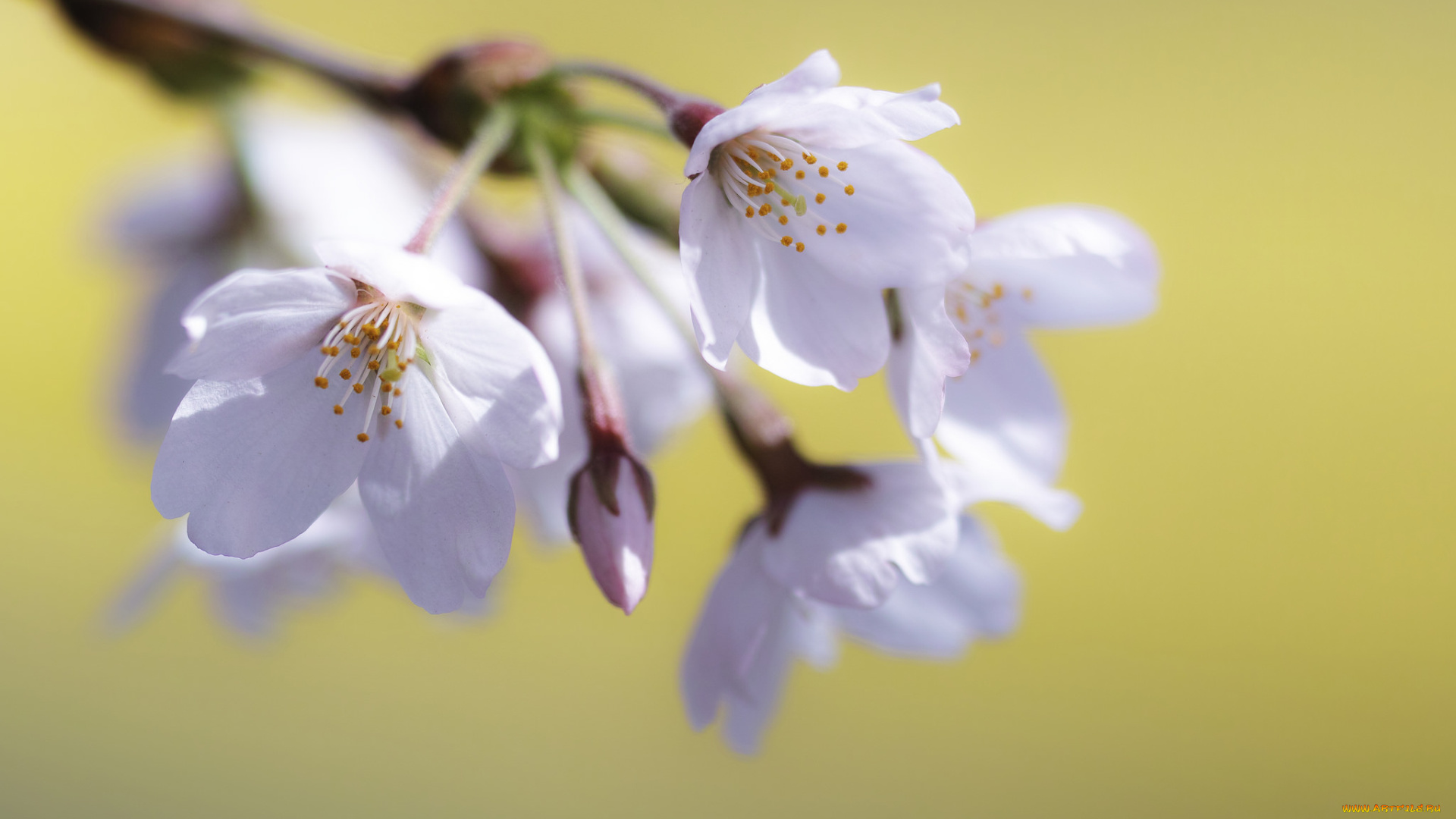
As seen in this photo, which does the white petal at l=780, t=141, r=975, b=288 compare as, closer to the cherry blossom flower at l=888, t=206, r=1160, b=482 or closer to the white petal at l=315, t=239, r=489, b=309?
the cherry blossom flower at l=888, t=206, r=1160, b=482

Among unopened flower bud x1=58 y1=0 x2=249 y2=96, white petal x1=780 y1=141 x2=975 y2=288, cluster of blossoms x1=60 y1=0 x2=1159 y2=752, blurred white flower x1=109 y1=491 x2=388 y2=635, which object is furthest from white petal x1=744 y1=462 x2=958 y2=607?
unopened flower bud x1=58 y1=0 x2=249 y2=96

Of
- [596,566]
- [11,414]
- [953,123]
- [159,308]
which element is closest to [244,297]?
[596,566]

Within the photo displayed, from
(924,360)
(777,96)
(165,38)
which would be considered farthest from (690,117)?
(165,38)

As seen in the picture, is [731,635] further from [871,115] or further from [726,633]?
[871,115]

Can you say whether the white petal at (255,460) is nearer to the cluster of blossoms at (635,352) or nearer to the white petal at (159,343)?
the cluster of blossoms at (635,352)

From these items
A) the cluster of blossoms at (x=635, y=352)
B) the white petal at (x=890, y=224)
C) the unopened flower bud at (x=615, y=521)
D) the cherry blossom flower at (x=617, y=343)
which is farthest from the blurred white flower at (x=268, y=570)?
the white petal at (x=890, y=224)

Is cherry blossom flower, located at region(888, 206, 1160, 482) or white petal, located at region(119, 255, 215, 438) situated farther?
white petal, located at region(119, 255, 215, 438)
